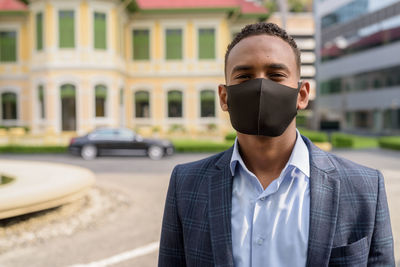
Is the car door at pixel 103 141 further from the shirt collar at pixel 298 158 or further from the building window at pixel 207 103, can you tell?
the shirt collar at pixel 298 158

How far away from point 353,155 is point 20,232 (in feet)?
53.4

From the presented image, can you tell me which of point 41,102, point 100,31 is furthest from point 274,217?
point 41,102

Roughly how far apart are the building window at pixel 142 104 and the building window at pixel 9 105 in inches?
359

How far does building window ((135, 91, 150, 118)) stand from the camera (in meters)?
29.8

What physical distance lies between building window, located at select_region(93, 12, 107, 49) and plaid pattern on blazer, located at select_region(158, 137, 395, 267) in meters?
25.1

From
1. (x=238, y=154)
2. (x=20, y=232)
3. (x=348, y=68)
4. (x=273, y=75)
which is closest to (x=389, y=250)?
(x=238, y=154)

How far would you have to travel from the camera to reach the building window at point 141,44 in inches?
1154

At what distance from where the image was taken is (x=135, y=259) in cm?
557

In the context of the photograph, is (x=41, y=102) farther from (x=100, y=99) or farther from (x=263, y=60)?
(x=263, y=60)

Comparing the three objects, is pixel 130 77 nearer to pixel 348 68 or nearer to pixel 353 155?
pixel 353 155

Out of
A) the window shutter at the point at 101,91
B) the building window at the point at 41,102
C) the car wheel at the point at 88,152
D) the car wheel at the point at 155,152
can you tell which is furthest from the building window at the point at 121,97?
the car wheel at the point at 155,152

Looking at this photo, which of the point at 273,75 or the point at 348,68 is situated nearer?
the point at 273,75

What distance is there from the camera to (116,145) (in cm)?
1872

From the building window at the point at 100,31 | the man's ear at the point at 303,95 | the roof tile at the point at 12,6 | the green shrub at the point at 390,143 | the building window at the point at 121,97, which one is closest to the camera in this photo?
the man's ear at the point at 303,95
